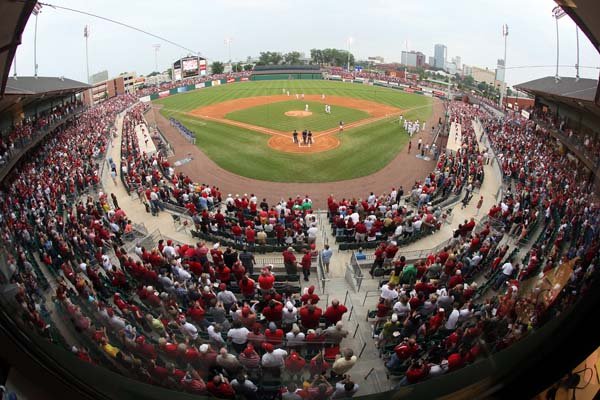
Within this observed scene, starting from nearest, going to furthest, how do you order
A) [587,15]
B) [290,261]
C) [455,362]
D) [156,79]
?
[587,15]
[455,362]
[290,261]
[156,79]

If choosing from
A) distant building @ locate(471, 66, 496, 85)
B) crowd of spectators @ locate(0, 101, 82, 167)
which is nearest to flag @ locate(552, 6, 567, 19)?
crowd of spectators @ locate(0, 101, 82, 167)

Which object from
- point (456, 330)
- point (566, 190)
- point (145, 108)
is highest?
point (145, 108)

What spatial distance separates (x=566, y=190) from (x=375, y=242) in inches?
288

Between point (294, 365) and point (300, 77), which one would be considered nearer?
point (294, 365)

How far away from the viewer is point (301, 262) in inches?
438

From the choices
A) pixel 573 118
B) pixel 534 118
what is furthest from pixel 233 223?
pixel 534 118

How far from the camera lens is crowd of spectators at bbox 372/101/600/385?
186 inches

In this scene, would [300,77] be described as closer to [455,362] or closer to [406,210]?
[406,210]

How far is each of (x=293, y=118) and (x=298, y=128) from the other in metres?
4.91

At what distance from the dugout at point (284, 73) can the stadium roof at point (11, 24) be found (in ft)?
277

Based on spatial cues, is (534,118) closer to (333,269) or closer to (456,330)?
(333,269)

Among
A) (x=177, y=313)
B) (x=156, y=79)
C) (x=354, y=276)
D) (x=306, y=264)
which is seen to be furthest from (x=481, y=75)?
(x=177, y=313)

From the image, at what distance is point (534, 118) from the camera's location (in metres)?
26.0

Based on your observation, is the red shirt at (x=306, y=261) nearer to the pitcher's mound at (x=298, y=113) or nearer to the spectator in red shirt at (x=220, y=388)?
the spectator in red shirt at (x=220, y=388)
